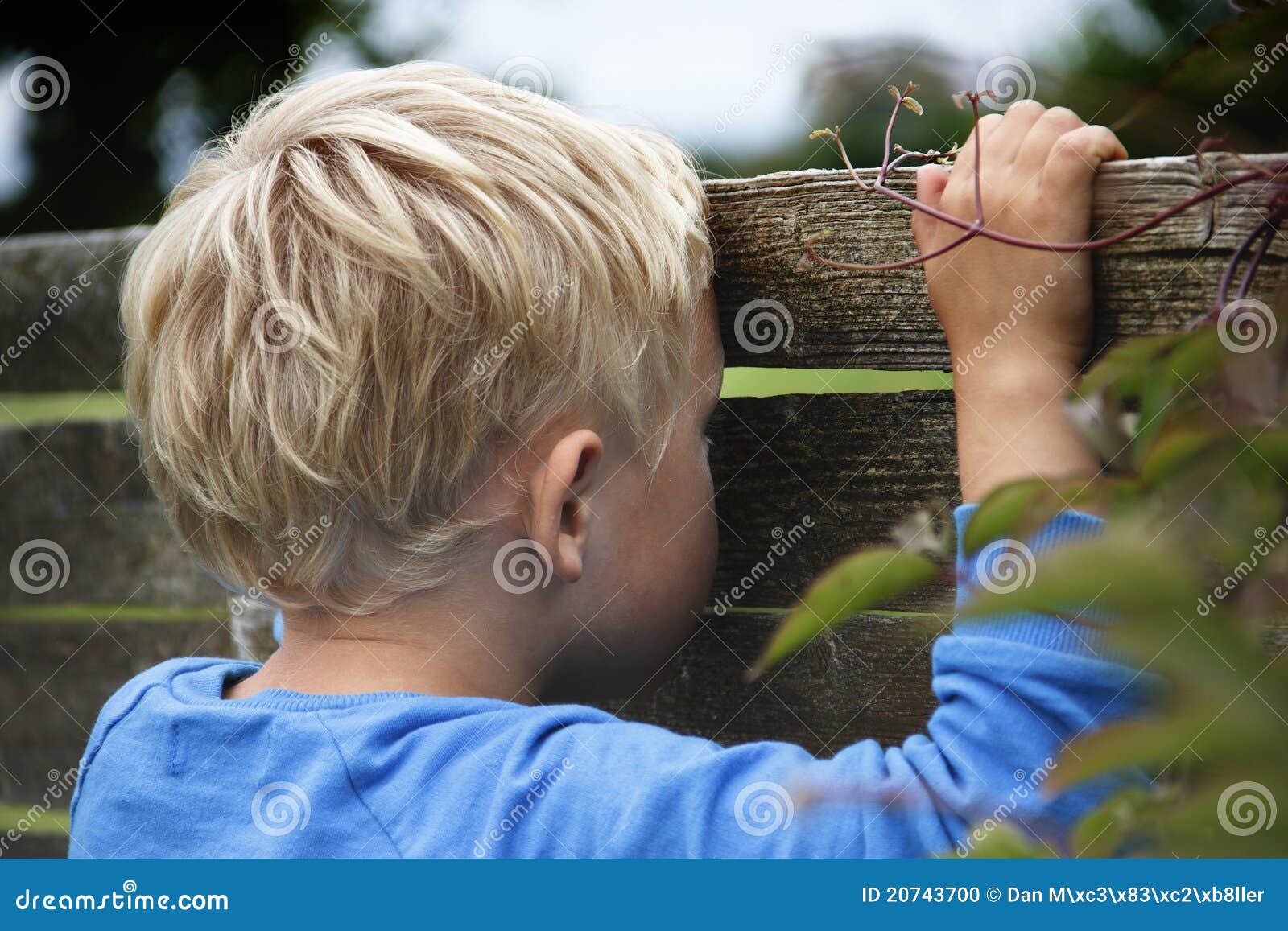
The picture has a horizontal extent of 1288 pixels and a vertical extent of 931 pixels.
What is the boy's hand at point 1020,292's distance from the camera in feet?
3.01

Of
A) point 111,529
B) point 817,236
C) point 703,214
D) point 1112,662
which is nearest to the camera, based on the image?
point 1112,662

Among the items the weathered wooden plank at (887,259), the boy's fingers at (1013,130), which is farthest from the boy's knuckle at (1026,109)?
the weathered wooden plank at (887,259)

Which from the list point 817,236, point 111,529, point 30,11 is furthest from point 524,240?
point 30,11

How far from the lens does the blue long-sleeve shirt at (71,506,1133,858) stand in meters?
0.89

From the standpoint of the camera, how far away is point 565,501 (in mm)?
1137

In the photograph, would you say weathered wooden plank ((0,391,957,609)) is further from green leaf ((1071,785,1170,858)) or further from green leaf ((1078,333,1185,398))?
green leaf ((1071,785,1170,858))

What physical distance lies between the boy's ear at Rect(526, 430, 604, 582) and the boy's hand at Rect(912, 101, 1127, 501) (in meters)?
0.41

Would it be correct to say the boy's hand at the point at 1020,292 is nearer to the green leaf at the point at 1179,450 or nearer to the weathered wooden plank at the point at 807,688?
the weathered wooden plank at the point at 807,688

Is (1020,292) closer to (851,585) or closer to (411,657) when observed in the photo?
(851,585)

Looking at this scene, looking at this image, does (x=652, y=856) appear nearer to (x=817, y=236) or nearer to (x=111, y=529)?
(x=817, y=236)

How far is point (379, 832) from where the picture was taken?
999 mm

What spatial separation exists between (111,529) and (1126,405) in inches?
73.1

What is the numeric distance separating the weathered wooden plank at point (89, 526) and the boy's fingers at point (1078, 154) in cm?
166

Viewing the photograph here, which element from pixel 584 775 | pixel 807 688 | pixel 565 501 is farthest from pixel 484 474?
pixel 807 688
